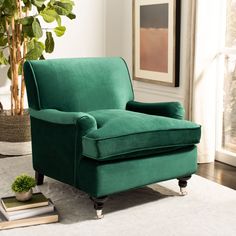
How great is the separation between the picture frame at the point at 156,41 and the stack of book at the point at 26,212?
220cm

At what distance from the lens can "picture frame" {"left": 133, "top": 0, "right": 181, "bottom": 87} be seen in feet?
14.7

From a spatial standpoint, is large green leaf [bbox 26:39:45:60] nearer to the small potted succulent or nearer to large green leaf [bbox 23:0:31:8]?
large green leaf [bbox 23:0:31:8]

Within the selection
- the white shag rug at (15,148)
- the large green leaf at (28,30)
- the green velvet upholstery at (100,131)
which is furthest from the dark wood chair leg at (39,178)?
the large green leaf at (28,30)

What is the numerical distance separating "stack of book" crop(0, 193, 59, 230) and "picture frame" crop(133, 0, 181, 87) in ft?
7.21

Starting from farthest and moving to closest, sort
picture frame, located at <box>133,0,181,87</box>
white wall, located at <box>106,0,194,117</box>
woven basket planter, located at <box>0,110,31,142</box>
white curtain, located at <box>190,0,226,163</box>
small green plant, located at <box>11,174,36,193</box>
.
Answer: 1. white wall, located at <box>106,0,194,117</box>
2. picture frame, located at <box>133,0,181,87</box>
3. woven basket planter, located at <box>0,110,31,142</box>
4. white curtain, located at <box>190,0,226,163</box>
5. small green plant, located at <box>11,174,36,193</box>

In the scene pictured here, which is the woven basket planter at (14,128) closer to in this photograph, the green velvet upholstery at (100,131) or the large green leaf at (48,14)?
the large green leaf at (48,14)

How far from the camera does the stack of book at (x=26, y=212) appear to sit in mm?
2652

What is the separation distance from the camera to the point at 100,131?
269 cm

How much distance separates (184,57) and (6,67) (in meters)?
1.78

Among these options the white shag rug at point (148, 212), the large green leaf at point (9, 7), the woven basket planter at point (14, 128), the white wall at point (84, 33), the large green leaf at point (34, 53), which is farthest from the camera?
the white wall at point (84, 33)

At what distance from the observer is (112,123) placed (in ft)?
9.23

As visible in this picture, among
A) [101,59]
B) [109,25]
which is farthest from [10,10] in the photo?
[109,25]

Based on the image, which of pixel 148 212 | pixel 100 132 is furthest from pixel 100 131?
pixel 148 212

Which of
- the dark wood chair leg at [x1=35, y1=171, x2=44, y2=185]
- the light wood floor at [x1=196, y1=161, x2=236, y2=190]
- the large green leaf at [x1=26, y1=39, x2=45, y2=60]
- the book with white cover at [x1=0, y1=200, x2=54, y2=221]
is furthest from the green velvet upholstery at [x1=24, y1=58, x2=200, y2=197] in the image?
the large green leaf at [x1=26, y1=39, x2=45, y2=60]
